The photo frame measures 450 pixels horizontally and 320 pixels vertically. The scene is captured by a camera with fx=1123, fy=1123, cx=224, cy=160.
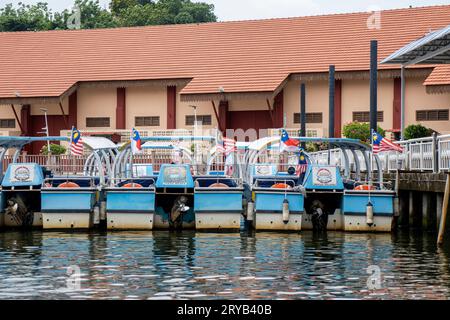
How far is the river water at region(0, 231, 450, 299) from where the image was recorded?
1838cm

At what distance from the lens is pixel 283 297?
698 inches

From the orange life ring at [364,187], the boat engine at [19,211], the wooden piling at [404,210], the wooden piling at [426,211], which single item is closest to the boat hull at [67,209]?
the boat engine at [19,211]

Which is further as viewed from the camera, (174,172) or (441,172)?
(174,172)

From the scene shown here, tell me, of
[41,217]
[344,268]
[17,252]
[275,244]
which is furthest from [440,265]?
[41,217]

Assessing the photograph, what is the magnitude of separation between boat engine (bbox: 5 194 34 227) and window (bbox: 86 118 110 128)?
3281cm

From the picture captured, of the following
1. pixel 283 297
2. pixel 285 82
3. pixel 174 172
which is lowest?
pixel 283 297

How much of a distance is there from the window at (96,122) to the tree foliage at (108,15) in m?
18.8

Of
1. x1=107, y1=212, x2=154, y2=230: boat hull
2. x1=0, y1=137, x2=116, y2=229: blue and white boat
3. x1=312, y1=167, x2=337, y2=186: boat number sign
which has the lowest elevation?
x1=107, y1=212, x2=154, y2=230: boat hull

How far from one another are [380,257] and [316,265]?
2.28 m

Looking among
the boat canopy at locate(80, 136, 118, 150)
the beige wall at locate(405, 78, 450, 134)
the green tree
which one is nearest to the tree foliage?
the green tree

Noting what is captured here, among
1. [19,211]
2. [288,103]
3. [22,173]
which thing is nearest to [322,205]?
[22,173]

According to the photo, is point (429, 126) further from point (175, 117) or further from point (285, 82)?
point (175, 117)

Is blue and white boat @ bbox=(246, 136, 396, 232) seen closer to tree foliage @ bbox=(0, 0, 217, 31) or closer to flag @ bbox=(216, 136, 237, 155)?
flag @ bbox=(216, 136, 237, 155)

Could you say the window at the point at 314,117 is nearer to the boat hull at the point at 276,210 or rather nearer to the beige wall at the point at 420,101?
the beige wall at the point at 420,101
